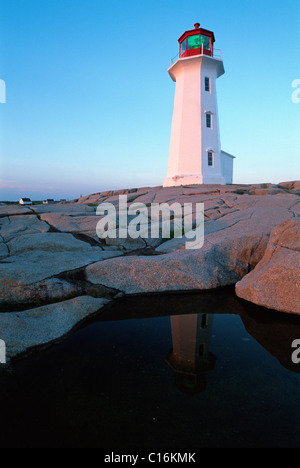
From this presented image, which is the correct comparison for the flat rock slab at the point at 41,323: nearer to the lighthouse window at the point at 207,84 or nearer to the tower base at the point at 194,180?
the tower base at the point at 194,180

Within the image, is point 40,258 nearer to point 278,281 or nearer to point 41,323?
point 41,323

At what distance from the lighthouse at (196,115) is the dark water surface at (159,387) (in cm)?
2310

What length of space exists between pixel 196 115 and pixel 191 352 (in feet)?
88.5

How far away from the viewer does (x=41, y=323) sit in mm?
5453

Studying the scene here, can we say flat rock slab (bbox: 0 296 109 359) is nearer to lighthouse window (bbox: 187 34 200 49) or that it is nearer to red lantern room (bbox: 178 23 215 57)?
red lantern room (bbox: 178 23 215 57)

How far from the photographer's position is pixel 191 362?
4.46 m

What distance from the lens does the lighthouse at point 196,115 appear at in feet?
89.2

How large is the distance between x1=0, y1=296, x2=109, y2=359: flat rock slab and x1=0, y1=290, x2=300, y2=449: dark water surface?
258 mm

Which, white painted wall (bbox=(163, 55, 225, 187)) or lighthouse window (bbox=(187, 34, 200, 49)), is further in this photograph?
lighthouse window (bbox=(187, 34, 200, 49))

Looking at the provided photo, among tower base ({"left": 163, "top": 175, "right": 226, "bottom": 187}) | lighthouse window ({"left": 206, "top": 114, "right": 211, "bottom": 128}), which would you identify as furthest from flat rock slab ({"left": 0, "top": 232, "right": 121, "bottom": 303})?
lighthouse window ({"left": 206, "top": 114, "right": 211, "bottom": 128})

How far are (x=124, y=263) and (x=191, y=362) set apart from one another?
399 cm

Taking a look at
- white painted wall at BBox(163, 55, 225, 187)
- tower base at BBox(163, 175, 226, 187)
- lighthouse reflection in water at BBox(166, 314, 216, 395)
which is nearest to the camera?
lighthouse reflection in water at BBox(166, 314, 216, 395)

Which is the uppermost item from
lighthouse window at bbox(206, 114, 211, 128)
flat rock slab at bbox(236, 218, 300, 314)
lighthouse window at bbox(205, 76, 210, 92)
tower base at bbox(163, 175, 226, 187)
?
lighthouse window at bbox(205, 76, 210, 92)

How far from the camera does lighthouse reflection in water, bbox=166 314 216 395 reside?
157 inches
